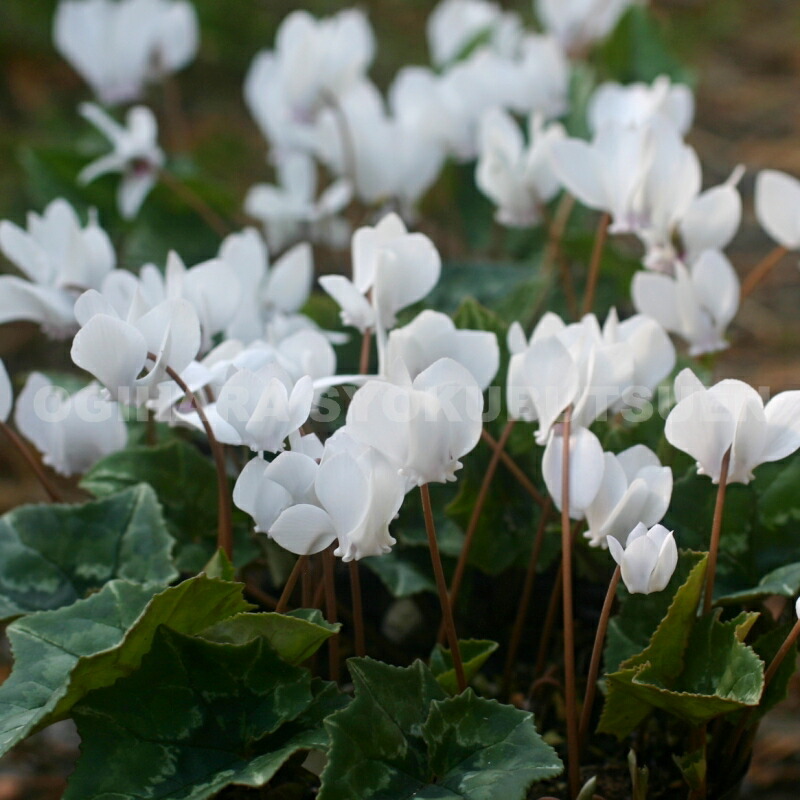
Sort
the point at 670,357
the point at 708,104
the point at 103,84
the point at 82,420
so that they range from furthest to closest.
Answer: the point at 708,104
the point at 103,84
the point at 82,420
the point at 670,357

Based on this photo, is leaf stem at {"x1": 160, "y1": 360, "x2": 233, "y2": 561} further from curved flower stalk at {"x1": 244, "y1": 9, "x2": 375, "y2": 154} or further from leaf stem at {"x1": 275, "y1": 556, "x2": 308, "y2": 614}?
curved flower stalk at {"x1": 244, "y1": 9, "x2": 375, "y2": 154}

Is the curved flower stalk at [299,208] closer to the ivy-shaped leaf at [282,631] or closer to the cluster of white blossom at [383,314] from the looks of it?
the cluster of white blossom at [383,314]

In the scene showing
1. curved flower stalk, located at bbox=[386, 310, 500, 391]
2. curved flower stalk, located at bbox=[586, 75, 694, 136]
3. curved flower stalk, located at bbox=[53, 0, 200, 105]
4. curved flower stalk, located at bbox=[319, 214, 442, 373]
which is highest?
curved flower stalk, located at bbox=[53, 0, 200, 105]

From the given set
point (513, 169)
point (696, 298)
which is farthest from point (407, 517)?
point (513, 169)

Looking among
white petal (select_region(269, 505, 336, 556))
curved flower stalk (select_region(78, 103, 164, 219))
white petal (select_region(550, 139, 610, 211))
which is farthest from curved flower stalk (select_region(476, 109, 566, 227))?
white petal (select_region(269, 505, 336, 556))

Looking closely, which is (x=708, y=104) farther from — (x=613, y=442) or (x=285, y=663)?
(x=285, y=663)

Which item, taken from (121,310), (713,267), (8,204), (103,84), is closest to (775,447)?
(713,267)

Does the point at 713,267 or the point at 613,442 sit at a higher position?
the point at 713,267
